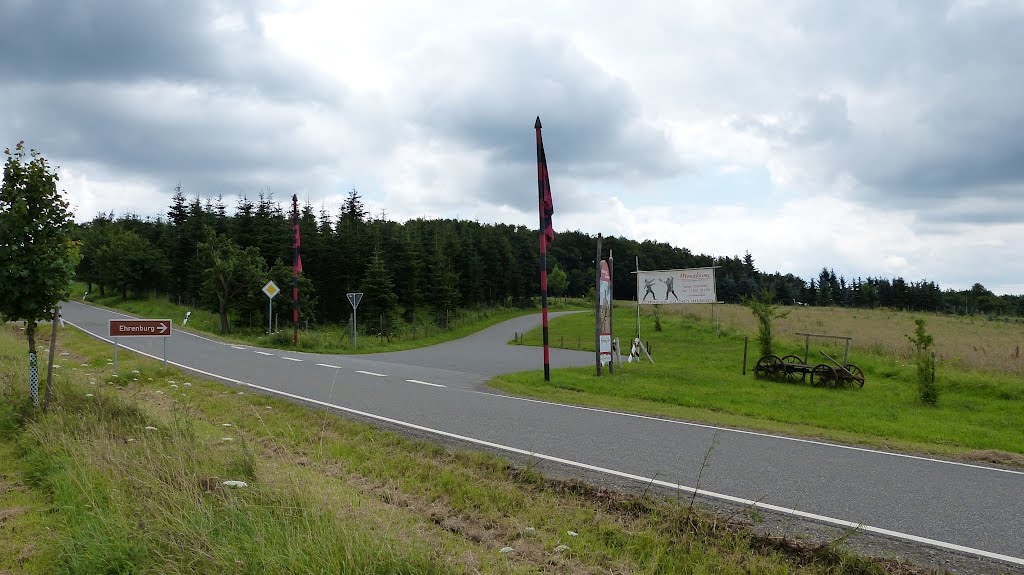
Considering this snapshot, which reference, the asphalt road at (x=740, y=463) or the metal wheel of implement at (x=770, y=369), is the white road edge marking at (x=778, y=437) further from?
the metal wheel of implement at (x=770, y=369)

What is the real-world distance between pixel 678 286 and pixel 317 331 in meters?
28.6

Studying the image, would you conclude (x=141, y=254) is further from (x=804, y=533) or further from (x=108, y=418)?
(x=804, y=533)

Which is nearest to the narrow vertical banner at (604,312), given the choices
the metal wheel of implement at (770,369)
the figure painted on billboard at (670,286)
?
the metal wheel of implement at (770,369)

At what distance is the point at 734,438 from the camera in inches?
361

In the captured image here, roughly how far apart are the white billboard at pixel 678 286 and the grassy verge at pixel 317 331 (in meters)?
13.3

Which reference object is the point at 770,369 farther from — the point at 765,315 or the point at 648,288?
the point at 648,288

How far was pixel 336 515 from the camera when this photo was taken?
4.70m

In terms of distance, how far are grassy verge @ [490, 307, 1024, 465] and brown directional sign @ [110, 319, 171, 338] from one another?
27.0ft

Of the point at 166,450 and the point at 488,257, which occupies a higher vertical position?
the point at 488,257

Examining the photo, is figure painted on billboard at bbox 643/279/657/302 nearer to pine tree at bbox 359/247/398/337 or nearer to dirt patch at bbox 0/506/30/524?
pine tree at bbox 359/247/398/337

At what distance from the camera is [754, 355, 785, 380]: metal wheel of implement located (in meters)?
18.1

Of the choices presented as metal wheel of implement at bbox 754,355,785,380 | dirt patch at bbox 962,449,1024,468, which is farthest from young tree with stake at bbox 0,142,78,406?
metal wheel of implement at bbox 754,355,785,380

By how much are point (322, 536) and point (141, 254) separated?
72478mm

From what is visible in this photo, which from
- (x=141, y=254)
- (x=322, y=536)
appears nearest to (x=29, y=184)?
(x=322, y=536)
